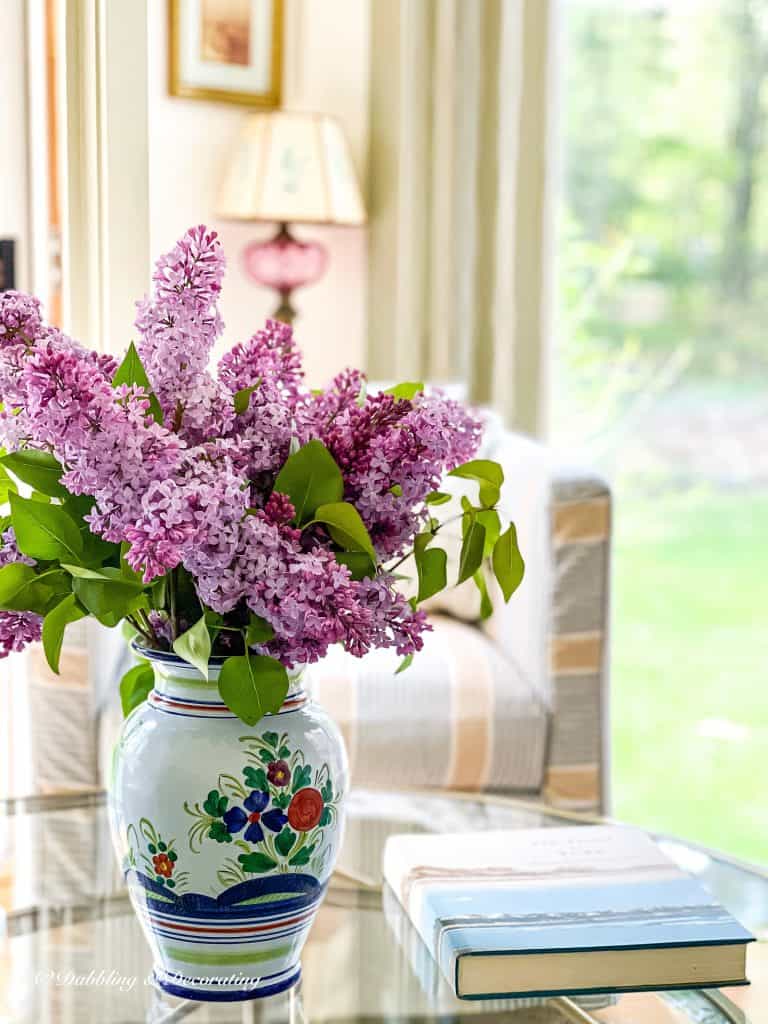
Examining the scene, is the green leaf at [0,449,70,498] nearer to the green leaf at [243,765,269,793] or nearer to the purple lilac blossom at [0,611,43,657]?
the purple lilac blossom at [0,611,43,657]

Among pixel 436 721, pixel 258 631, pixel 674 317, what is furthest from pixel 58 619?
pixel 674 317

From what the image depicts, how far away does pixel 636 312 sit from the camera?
11.7 feet

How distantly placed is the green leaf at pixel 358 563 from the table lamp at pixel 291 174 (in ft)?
6.75

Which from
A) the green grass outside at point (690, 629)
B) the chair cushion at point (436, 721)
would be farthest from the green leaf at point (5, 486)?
the green grass outside at point (690, 629)

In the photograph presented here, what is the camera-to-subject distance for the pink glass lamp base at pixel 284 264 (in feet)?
9.65

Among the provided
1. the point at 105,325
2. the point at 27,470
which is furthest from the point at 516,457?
the point at 27,470

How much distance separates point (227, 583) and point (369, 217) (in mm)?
2492

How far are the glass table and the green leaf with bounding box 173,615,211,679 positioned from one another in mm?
269

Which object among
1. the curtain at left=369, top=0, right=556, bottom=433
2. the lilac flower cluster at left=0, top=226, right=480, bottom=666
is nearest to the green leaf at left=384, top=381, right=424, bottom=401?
the lilac flower cluster at left=0, top=226, right=480, bottom=666

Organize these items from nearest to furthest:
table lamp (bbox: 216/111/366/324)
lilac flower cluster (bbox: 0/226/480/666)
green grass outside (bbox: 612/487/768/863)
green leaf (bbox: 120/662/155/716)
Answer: lilac flower cluster (bbox: 0/226/480/666) → green leaf (bbox: 120/662/155/716) → table lamp (bbox: 216/111/366/324) → green grass outside (bbox: 612/487/768/863)

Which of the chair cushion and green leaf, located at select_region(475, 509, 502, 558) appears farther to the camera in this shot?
the chair cushion

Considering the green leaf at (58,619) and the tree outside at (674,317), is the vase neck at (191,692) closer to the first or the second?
the green leaf at (58,619)

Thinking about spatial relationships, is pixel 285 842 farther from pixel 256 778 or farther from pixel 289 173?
pixel 289 173

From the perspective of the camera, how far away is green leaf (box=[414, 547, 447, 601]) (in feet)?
3.13
